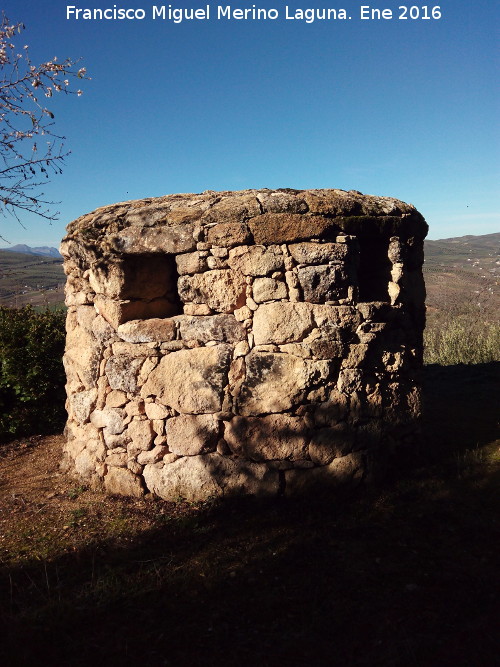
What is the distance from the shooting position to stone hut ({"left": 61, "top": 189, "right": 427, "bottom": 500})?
4.54m

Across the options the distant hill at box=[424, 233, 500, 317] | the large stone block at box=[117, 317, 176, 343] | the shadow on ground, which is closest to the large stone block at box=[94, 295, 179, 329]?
the large stone block at box=[117, 317, 176, 343]

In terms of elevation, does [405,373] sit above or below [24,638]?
above

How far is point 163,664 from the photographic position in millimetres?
2766

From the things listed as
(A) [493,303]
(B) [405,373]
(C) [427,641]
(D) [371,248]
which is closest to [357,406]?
(B) [405,373]

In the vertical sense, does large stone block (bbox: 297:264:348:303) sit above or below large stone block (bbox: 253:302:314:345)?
above

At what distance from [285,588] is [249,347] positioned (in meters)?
2.05

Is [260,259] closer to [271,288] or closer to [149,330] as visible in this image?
[271,288]

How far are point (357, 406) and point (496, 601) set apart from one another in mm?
1876

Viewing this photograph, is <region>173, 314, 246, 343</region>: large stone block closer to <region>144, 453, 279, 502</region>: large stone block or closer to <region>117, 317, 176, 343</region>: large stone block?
<region>117, 317, 176, 343</region>: large stone block

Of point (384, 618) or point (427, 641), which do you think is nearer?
point (427, 641)

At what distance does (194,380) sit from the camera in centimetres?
467

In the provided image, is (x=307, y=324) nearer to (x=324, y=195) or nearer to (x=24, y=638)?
(x=324, y=195)

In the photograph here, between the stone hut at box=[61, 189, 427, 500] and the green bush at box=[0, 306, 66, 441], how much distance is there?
2.31 m

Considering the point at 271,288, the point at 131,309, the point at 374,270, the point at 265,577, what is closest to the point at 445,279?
the point at 374,270
